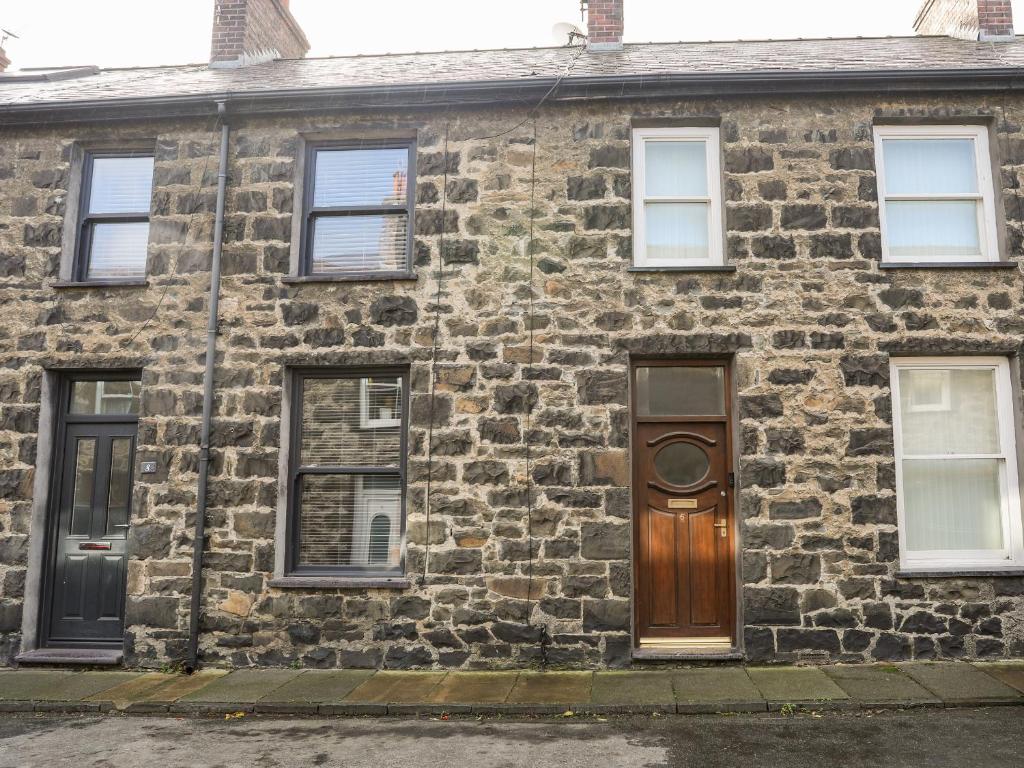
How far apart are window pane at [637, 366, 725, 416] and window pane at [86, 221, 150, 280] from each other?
545cm

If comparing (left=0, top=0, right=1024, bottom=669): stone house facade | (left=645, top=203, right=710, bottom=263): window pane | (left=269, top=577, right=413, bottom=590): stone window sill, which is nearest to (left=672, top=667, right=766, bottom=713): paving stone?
(left=0, top=0, right=1024, bottom=669): stone house facade

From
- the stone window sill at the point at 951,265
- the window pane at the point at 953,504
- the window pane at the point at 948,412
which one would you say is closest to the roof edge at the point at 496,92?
the stone window sill at the point at 951,265

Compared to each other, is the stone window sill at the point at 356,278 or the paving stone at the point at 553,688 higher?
the stone window sill at the point at 356,278

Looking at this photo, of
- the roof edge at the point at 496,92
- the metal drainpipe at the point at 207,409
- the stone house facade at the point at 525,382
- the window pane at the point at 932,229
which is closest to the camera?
the stone house facade at the point at 525,382

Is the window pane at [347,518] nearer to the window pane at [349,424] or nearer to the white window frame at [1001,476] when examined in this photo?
the window pane at [349,424]

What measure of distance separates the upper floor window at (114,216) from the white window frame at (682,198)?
5161 millimetres

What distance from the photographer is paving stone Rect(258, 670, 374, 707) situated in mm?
6188

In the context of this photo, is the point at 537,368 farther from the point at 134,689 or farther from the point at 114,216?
the point at 114,216

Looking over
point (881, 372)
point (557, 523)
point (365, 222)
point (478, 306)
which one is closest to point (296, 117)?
point (365, 222)

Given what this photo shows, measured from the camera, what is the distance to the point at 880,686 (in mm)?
6203

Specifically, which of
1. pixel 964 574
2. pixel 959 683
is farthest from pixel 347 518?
pixel 964 574

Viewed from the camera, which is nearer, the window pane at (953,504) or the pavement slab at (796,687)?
the pavement slab at (796,687)

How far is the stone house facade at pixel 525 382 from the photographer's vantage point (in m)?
7.10

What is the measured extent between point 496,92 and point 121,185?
4.23m
